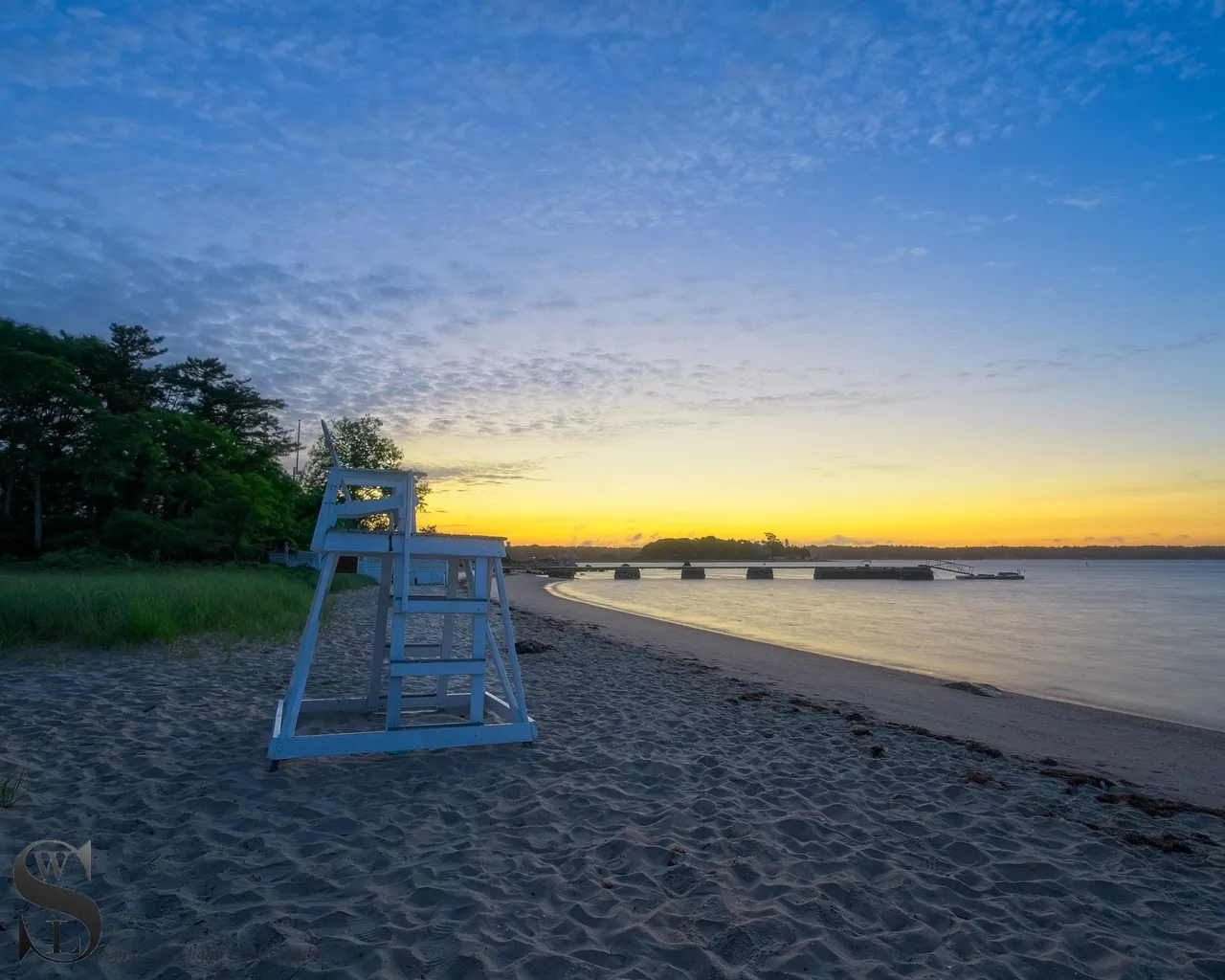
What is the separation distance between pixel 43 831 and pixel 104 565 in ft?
90.0

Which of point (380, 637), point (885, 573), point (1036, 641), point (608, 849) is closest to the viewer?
point (608, 849)

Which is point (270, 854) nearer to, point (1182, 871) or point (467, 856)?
point (467, 856)

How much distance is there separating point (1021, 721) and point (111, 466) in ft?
114

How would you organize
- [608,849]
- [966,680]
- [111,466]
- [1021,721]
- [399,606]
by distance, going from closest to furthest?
[608,849]
[399,606]
[1021,721]
[966,680]
[111,466]

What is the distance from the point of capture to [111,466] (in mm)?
31516

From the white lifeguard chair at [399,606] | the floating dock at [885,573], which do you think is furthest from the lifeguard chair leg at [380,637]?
the floating dock at [885,573]

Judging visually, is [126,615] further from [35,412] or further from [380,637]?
[35,412]

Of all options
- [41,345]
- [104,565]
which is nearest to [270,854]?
[104,565]

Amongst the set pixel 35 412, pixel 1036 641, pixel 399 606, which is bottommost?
pixel 1036 641

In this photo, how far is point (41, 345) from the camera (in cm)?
3500

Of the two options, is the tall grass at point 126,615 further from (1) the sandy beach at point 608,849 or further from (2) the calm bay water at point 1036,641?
(2) the calm bay water at point 1036,641

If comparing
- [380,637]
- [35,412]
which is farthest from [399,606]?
[35,412]

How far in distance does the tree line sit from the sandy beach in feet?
90.9

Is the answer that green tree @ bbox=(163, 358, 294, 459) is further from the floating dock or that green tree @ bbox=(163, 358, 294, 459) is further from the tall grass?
the floating dock
